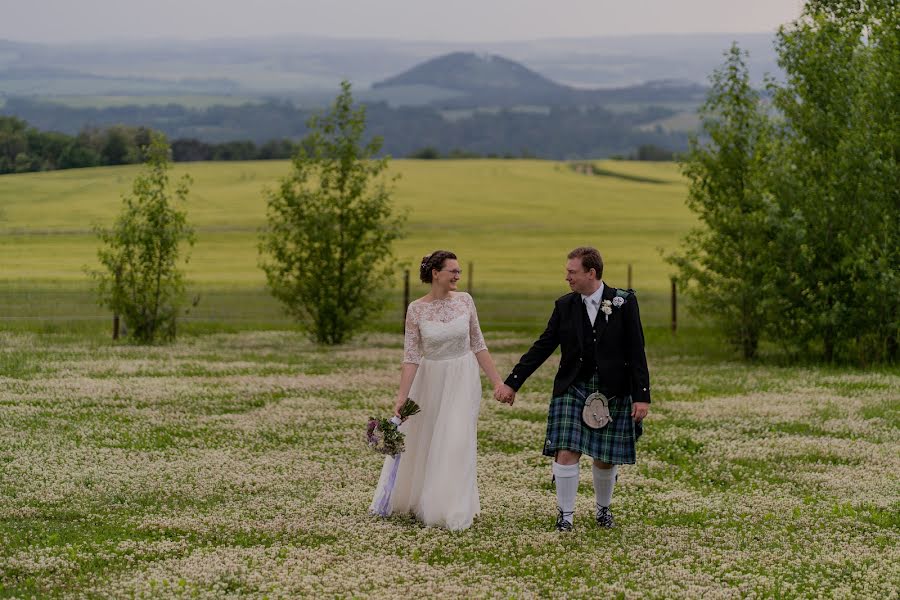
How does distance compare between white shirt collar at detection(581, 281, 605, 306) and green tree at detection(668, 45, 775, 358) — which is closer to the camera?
white shirt collar at detection(581, 281, 605, 306)

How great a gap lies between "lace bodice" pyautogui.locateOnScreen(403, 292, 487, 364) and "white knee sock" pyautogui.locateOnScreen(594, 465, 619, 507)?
1.93 meters

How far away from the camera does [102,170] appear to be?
7088 cm

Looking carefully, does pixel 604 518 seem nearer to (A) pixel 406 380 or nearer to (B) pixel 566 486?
(B) pixel 566 486

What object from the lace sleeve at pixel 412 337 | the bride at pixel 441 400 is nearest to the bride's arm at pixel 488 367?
the bride at pixel 441 400

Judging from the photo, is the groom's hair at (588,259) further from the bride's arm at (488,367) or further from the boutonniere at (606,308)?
the bride's arm at (488,367)

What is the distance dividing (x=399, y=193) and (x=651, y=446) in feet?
263

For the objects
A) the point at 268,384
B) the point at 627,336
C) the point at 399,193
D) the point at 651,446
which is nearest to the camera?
the point at 627,336

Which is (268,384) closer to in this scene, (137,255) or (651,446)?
(651,446)

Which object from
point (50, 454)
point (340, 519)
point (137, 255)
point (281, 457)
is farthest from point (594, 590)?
point (137, 255)

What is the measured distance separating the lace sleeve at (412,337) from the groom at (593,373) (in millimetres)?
1190

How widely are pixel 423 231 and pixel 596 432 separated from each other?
70.1 metres

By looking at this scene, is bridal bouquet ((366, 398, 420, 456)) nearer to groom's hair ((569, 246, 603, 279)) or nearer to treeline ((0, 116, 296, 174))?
groom's hair ((569, 246, 603, 279))

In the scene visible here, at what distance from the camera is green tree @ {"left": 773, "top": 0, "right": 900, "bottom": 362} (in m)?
31.4

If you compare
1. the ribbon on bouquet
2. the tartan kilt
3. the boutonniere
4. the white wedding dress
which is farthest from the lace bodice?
the boutonniere
